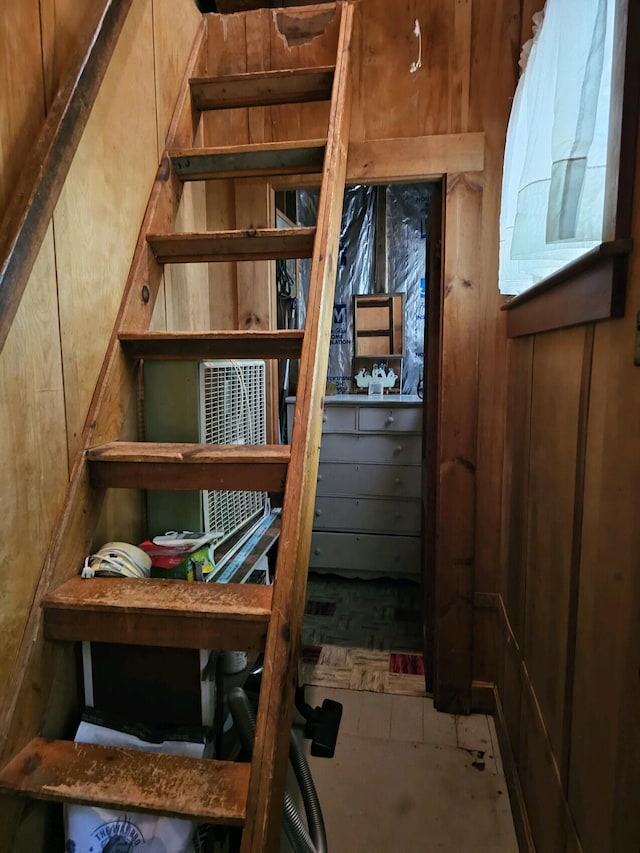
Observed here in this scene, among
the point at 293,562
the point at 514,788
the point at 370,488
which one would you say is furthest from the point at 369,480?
the point at 293,562

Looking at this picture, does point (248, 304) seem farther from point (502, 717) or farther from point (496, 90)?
point (502, 717)

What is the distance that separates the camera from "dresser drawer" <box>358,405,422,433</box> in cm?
286

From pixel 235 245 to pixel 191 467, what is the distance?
2.01 ft

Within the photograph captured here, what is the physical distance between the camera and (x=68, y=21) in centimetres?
107

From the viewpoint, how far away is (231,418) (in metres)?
1.62

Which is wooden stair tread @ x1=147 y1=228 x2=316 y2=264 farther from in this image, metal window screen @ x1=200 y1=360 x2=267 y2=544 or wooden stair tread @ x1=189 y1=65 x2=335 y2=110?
wooden stair tread @ x1=189 y1=65 x2=335 y2=110

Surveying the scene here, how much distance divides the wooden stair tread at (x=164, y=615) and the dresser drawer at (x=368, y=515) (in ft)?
6.64

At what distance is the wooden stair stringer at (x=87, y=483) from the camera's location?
2.96 ft

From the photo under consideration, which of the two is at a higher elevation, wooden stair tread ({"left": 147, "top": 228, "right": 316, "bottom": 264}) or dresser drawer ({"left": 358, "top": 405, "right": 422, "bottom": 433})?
wooden stair tread ({"left": 147, "top": 228, "right": 316, "bottom": 264})

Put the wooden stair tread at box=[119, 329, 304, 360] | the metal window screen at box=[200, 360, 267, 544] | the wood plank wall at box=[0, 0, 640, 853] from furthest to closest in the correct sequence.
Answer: the metal window screen at box=[200, 360, 267, 544] < the wooden stair tread at box=[119, 329, 304, 360] < the wood plank wall at box=[0, 0, 640, 853]

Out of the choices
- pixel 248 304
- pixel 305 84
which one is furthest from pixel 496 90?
pixel 248 304

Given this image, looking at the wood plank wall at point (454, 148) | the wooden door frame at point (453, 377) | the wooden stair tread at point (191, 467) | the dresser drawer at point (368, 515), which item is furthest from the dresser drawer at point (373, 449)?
the wooden stair tread at point (191, 467)

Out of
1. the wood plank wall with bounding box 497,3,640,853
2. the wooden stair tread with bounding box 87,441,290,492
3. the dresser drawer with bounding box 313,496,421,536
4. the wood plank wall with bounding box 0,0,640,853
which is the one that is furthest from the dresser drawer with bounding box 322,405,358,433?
the wooden stair tread with bounding box 87,441,290,492

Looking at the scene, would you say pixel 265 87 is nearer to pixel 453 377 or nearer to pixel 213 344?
pixel 213 344
